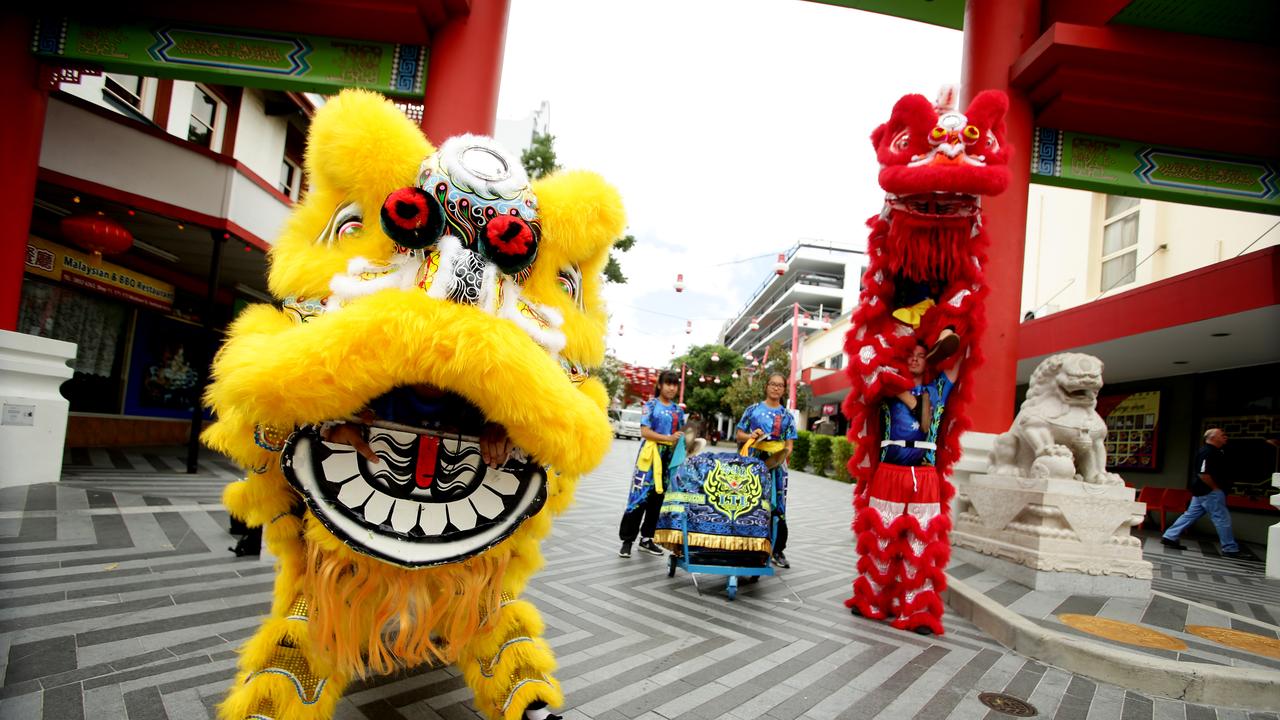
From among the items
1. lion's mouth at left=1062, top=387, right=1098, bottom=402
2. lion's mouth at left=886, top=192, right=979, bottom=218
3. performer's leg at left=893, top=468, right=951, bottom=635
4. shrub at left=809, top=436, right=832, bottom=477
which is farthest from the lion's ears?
shrub at left=809, top=436, right=832, bottom=477

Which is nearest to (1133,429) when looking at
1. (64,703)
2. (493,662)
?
(493,662)

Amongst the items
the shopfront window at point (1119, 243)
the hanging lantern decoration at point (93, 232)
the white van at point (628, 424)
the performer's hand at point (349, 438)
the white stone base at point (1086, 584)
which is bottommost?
the white van at point (628, 424)

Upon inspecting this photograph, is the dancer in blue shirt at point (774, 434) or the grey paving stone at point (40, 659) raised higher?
the dancer in blue shirt at point (774, 434)

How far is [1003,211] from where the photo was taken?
609cm

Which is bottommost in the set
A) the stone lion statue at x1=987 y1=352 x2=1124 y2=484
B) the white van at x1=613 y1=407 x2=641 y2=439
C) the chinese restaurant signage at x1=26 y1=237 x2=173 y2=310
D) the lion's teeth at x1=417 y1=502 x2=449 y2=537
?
the white van at x1=613 y1=407 x2=641 y2=439

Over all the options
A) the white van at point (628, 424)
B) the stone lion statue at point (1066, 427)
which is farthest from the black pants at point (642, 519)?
the white van at point (628, 424)

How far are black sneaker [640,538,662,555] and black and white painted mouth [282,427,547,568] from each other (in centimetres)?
389

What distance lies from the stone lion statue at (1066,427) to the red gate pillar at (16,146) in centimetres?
892

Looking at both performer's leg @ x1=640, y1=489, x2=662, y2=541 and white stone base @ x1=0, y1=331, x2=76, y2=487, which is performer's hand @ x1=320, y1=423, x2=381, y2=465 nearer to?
performer's leg @ x1=640, y1=489, x2=662, y2=541

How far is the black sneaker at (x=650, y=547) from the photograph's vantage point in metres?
5.46

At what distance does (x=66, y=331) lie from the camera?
7.91 meters

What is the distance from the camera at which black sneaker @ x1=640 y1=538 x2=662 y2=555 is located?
5459mm

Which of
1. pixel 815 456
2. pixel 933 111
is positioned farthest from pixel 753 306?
pixel 933 111

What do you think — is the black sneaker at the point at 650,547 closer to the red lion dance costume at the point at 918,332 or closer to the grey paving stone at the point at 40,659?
the red lion dance costume at the point at 918,332
